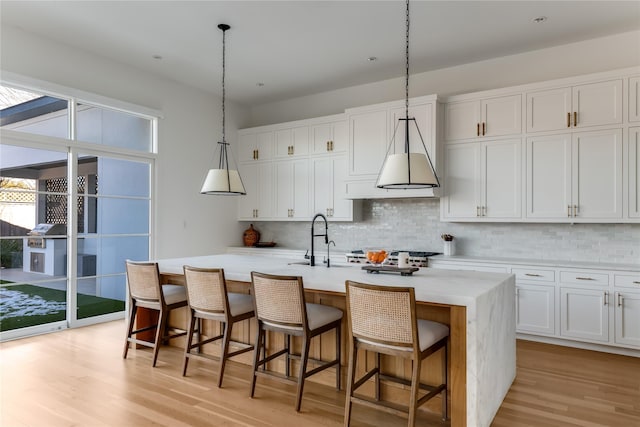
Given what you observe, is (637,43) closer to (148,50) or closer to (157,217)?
(148,50)

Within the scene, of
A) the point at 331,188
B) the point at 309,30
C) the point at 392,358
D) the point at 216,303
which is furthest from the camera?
the point at 331,188

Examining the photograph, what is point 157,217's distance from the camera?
566 cm

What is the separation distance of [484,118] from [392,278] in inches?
107

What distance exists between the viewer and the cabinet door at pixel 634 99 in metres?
4.03

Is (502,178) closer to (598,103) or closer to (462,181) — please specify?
(462,181)

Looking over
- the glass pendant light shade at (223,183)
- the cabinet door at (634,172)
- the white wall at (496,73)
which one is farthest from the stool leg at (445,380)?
the white wall at (496,73)

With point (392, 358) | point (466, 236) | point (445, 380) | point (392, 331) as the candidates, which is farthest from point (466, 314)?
point (466, 236)

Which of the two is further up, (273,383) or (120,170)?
(120,170)

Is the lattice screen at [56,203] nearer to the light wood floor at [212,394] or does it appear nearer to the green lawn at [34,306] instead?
the green lawn at [34,306]

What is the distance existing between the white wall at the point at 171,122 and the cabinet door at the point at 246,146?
0.51ft

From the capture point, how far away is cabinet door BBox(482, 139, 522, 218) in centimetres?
461

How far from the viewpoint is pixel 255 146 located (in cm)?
671

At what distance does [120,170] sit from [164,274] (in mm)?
1952

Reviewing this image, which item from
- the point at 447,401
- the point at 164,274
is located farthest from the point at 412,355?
the point at 164,274
